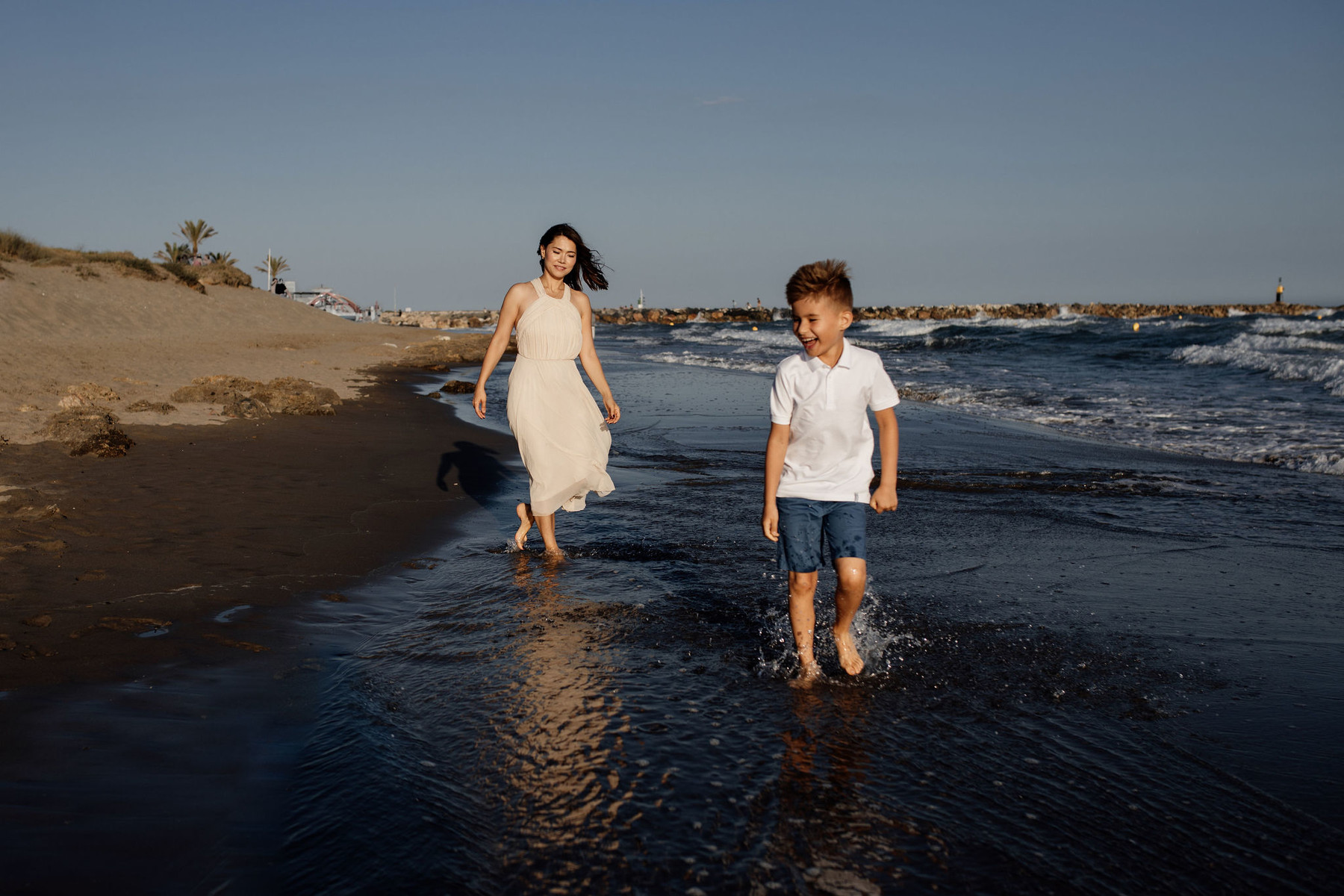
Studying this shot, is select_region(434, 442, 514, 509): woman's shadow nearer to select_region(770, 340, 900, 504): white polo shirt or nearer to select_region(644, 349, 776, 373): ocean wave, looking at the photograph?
select_region(770, 340, 900, 504): white polo shirt

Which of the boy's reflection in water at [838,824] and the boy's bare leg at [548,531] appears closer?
the boy's reflection in water at [838,824]

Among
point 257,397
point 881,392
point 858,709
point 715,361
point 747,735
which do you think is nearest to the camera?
point 747,735

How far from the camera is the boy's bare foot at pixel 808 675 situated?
3416 millimetres

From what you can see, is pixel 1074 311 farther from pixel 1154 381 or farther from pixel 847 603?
pixel 847 603

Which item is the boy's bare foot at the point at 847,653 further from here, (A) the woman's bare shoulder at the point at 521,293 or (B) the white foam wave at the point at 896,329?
(B) the white foam wave at the point at 896,329

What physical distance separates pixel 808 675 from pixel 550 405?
2493mm

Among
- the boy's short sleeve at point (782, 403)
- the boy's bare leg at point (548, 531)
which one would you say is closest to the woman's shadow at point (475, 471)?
the boy's bare leg at point (548, 531)

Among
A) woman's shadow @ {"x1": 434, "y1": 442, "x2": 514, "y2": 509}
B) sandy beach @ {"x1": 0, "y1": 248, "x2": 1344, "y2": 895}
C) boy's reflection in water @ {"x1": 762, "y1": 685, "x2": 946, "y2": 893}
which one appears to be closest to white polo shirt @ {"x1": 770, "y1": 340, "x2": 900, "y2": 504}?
sandy beach @ {"x1": 0, "y1": 248, "x2": 1344, "y2": 895}

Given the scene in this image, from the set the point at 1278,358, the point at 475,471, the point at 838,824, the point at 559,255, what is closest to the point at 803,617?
the point at 838,824

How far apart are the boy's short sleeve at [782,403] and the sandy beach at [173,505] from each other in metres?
2.39

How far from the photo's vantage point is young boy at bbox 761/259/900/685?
335 centimetres

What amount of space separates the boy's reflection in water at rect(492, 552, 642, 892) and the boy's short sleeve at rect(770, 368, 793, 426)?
4.11 ft

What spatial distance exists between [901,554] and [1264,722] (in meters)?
2.43

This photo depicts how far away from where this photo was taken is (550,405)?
525 cm
